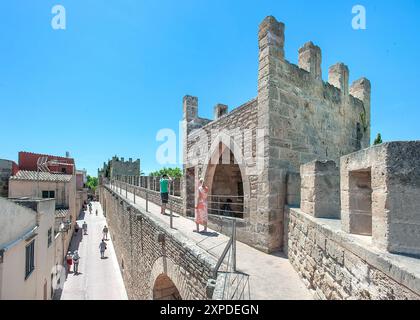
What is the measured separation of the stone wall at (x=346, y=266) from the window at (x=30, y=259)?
291 inches

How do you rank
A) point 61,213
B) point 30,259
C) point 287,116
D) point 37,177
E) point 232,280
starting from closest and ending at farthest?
point 232,280 < point 287,116 < point 30,259 < point 61,213 < point 37,177

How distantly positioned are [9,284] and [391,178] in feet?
24.2

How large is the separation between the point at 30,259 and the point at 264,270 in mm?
7257

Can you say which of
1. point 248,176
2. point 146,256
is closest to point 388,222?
point 248,176

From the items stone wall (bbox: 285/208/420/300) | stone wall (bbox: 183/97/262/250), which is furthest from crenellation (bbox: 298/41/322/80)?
stone wall (bbox: 285/208/420/300)

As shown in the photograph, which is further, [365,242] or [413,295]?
[365,242]

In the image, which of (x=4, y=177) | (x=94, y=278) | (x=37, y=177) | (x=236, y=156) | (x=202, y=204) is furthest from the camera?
(x=37, y=177)

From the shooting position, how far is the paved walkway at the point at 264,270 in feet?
11.0

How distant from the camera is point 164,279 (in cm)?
643

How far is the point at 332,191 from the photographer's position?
3.92 m

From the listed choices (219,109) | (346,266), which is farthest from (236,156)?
(346,266)

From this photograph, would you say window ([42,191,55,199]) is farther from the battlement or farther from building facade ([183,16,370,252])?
the battlement

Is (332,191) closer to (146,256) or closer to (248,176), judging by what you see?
(248,176)

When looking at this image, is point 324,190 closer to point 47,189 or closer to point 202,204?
point 202,204
